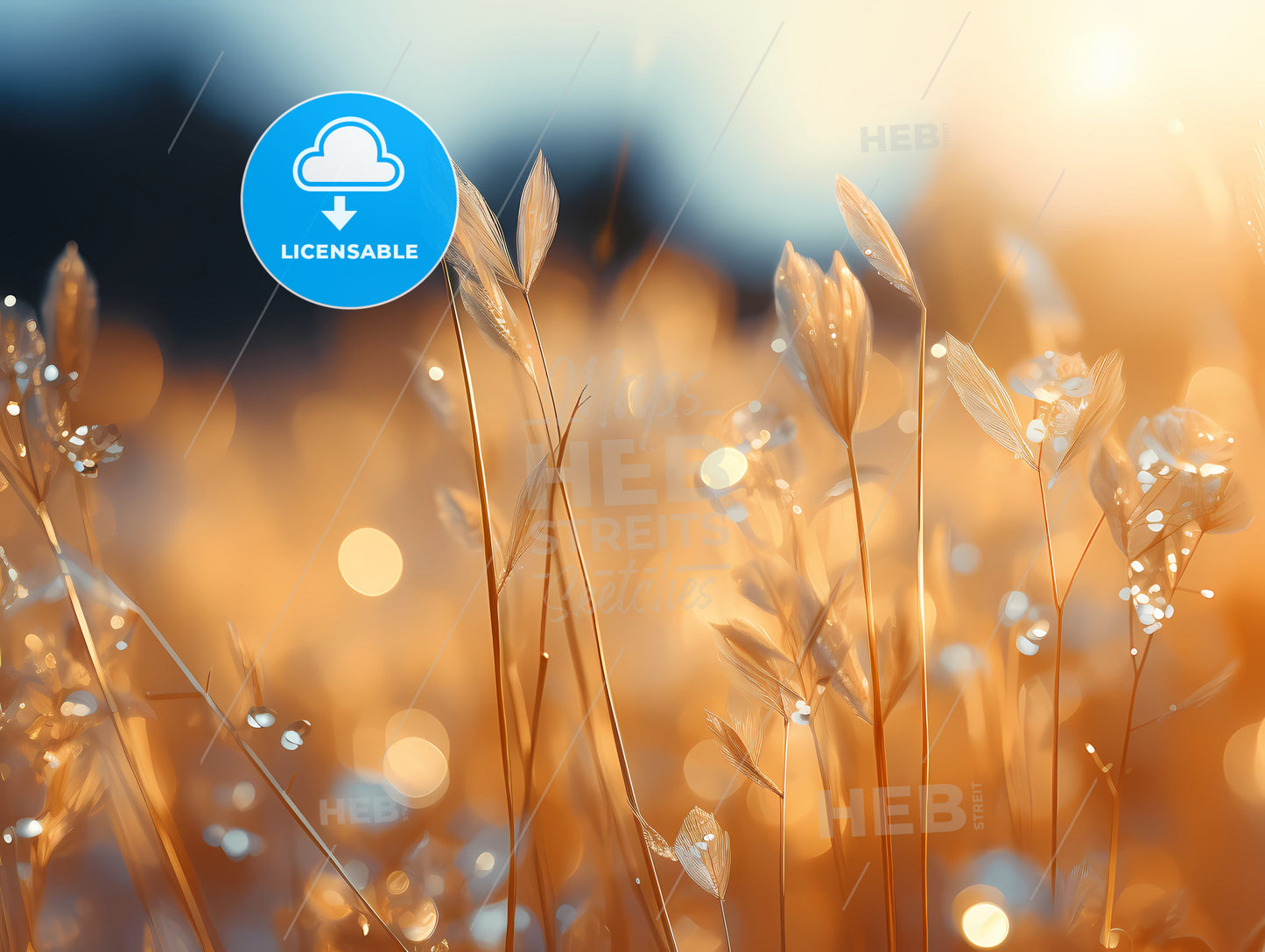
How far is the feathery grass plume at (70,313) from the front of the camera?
0.70 meters

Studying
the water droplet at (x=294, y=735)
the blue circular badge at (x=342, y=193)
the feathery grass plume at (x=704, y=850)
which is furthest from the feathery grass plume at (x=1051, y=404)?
the water droplet at (x=294, y=735)

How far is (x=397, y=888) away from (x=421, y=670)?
224 mm

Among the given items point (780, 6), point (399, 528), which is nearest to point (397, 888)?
point (399, 528)

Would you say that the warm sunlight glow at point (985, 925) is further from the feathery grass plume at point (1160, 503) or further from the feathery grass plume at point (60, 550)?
the feathery grass plume at point (60, 550)

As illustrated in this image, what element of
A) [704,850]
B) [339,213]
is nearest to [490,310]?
[339,213]

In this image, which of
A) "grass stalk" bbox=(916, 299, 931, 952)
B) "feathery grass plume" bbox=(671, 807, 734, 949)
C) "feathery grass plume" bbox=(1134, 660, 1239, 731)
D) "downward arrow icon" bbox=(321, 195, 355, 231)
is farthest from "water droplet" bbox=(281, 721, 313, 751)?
"feathery grass plume" bbox=(1134, 660, 1239, 731)

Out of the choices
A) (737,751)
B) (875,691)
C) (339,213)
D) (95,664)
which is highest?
(339,213)

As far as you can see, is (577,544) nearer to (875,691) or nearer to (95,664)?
(875,691)

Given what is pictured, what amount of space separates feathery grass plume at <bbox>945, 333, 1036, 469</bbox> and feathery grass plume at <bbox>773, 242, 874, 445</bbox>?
0.10 metres

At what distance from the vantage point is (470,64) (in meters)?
0.71

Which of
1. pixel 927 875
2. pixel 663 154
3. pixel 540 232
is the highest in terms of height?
pixel 663 154

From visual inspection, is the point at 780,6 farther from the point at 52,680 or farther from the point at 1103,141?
the point at 52,680

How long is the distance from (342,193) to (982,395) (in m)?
0.68

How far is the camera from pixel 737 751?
0.72m
